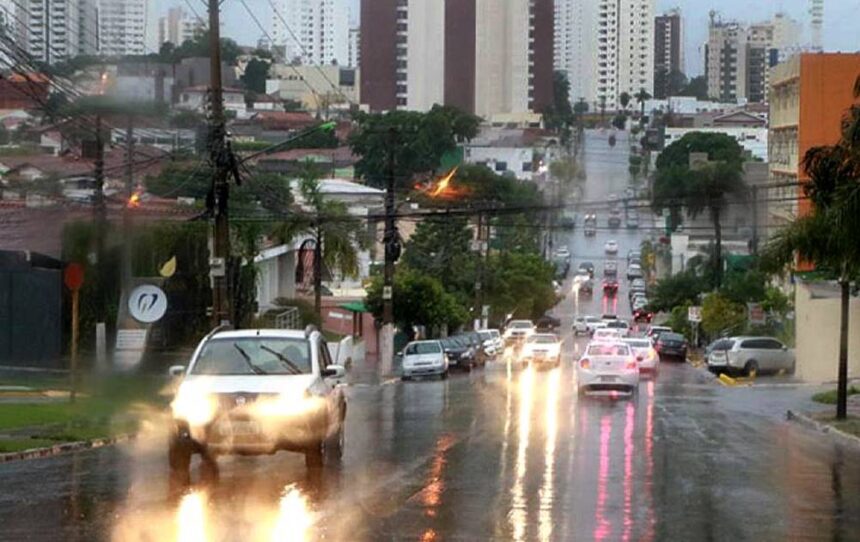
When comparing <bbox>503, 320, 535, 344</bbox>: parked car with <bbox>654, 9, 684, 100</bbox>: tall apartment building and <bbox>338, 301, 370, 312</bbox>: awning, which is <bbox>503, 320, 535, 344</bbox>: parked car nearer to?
<bbox>338, 301, 370, 312</bbox>: awning

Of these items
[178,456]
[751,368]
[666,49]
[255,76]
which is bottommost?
[751,368]

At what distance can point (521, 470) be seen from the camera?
20000mm

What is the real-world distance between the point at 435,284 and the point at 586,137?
23.0m

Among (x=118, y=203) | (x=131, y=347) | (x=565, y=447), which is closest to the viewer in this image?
(x=565, y=447)

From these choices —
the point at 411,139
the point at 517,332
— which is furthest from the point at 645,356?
the point at 517,332

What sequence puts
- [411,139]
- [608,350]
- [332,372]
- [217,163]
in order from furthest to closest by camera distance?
1. [411,139]
2. [608,350]
3. [217,163]
4. [332,372]

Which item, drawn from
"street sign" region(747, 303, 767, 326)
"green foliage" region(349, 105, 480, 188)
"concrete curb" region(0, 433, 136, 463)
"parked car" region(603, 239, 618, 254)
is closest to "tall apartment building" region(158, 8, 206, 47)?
"green foliage" region(349, 105, 480, 188)

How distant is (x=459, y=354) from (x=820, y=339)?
14.1m

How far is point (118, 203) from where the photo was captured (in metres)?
44.4

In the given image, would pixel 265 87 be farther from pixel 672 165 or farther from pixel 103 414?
pixel 103 414

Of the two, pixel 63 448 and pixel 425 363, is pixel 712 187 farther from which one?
pixel 63 448

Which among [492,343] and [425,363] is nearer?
[425,363]

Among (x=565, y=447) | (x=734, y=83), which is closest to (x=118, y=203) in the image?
(x=565, y=447)

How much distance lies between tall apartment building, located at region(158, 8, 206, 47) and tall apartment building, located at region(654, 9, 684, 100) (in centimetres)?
5892
